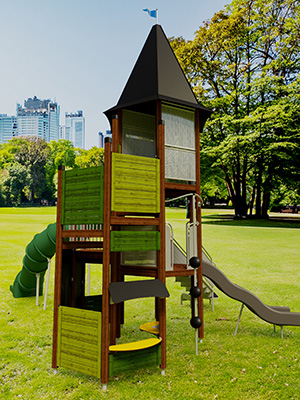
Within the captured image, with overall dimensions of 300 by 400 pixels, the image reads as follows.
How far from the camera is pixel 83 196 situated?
322 inches

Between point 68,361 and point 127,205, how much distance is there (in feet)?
11.7

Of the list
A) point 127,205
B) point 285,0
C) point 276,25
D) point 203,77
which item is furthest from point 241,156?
point 127,205

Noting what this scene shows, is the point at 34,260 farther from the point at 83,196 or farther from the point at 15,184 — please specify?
the point at 15,184

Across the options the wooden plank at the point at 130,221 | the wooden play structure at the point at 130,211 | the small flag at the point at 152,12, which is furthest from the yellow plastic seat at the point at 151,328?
the small flag at the point at 152,12

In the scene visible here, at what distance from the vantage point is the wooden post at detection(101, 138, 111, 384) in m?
7.33

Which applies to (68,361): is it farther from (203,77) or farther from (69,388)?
(203,77)

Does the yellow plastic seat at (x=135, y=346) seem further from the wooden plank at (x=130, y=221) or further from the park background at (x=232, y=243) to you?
the wooden plank at (x=130, y=221)

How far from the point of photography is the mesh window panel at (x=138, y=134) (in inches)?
413

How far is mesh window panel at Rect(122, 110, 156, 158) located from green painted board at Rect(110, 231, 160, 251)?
123 inches


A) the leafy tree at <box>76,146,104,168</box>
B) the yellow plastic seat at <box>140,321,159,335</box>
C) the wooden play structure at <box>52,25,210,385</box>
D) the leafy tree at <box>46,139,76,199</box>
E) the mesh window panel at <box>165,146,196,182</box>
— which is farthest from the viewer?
the leafy tree at <box>76,146,104,168</box>

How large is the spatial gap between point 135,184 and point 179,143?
7.75 ft

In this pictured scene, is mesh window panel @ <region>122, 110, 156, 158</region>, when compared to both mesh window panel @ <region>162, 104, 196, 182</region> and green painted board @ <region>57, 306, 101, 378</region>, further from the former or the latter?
green painted board @ <region>57, 306, 101, 378</region>

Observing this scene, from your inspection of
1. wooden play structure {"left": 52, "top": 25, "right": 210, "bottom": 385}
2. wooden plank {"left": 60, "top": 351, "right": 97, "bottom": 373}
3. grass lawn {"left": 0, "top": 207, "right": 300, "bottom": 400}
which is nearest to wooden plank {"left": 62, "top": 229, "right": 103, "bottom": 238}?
wooden play structure {"left": 52, "top": 25, "right": 210, "bottom": 385}

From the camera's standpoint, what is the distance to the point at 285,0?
35062 millimetres
